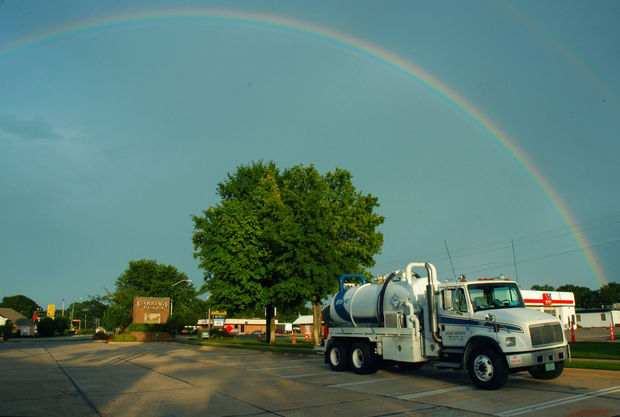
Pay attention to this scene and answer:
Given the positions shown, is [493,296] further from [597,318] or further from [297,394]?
[597,318]

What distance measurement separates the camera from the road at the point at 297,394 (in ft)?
31.2

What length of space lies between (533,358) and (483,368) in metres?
1.26

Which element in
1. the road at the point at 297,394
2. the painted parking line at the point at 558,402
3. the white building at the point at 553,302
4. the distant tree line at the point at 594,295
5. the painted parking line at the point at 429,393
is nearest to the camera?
the painted parking line at the point at 558,402

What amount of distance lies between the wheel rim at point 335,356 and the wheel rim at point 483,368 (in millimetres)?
6368

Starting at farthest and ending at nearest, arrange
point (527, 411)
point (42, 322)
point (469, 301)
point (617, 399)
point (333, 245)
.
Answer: point (42, 322), point (333, 245), point (469, 301), point (617, 399), point (527, 411)

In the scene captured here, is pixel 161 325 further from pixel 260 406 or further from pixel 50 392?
pixel 260 406

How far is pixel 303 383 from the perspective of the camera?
14.1 m

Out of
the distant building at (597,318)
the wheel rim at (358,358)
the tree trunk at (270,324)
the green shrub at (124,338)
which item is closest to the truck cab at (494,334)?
the wheel rim at (358,358)

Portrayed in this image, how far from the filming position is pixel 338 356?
17.6 metres

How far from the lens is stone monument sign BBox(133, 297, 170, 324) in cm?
5397

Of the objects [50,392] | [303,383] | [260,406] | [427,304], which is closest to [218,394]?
[260,406]

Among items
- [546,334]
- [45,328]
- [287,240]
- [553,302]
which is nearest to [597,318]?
[553,302]

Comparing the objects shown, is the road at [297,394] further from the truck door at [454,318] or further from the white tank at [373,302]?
the white tank at [373,302]

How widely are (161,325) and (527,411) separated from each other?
50566 millimetres
